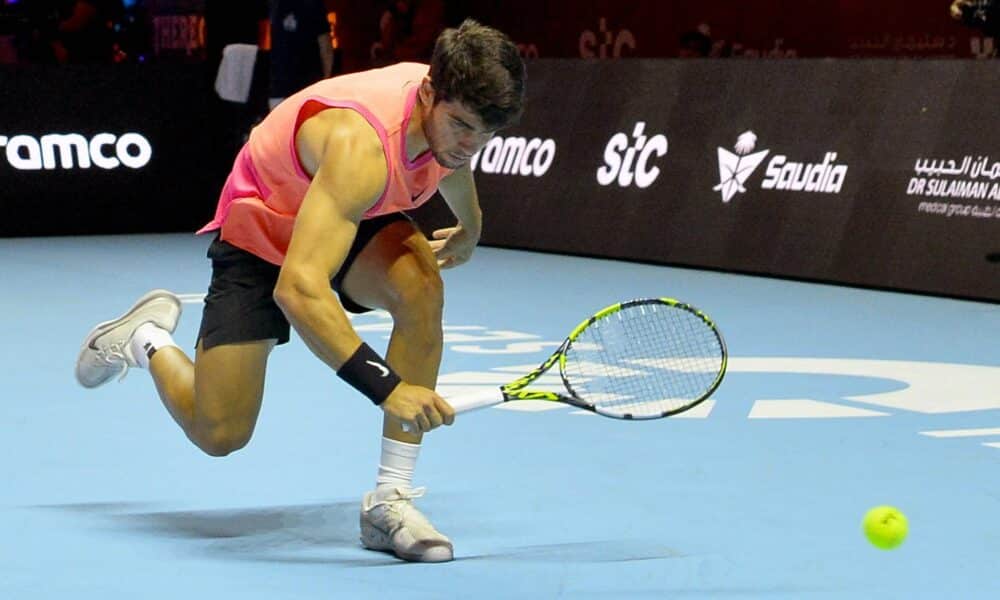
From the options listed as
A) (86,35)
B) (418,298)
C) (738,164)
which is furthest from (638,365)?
(86,35)

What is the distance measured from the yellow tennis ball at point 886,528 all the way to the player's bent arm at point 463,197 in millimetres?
1365

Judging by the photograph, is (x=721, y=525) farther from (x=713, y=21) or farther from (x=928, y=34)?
(x=713, y=21)

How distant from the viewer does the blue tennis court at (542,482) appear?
4.14 meters

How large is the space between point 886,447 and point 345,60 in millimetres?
17087

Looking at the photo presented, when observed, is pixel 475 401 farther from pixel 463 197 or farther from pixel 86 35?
pixel 86 35

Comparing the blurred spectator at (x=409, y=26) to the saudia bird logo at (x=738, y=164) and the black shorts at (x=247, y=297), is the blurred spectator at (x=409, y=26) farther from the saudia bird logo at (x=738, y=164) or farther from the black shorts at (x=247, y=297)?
the black shorts at (x=247, y=297)

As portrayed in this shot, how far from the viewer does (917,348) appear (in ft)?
26.3

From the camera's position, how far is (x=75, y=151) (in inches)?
547

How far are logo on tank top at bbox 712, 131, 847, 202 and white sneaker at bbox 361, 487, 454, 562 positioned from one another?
6.51 metres

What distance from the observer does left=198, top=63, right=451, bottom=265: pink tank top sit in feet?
13.9

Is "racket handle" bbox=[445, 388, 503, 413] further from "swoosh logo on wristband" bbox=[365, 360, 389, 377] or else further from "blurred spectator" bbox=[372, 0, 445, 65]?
"blurred spectator" bbox=[372, 0, 445, 65]

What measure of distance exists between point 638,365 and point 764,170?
20.1 ft

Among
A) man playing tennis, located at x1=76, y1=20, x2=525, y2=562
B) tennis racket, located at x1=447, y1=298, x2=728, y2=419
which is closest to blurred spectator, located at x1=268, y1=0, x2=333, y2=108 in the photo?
tennis racket, located at x1=447, y1=298, x2=728, y2=419

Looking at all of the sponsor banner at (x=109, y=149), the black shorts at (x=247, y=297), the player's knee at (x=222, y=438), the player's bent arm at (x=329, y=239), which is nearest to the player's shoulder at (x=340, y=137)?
the player's bent arm at (x=329, y=239)
